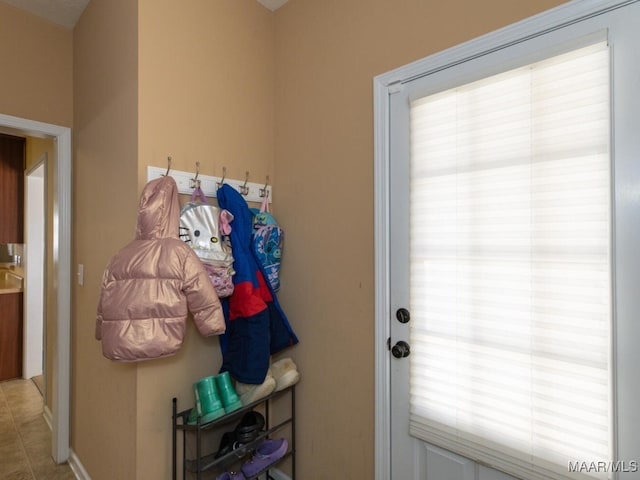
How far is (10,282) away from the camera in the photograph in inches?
151

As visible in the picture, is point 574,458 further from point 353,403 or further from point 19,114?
point 19,114

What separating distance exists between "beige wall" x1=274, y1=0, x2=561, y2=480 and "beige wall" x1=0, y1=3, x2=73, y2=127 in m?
1.40

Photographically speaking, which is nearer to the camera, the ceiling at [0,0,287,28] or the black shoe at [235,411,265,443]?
the black shoe at [235,411,265,443]

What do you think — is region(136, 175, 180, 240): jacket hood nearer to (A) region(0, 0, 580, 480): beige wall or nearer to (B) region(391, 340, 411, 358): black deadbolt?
(A) region(0, 0, 580, 480): beige wall

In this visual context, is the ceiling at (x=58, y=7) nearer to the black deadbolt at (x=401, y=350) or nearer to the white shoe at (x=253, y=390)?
the black deadbolt at (x=401, y=350)

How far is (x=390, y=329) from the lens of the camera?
1396 mm

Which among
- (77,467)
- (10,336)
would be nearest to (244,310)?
(77,467)

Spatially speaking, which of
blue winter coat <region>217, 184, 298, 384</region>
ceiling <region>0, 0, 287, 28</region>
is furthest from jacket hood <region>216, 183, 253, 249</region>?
ceiling <region>0, 0, 287, 28</region>

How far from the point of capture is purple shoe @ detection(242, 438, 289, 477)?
1489mm

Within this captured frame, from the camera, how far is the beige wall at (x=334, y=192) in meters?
1.43

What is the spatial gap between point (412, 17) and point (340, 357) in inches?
59.6

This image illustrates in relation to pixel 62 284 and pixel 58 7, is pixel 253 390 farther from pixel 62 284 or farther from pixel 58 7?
pixel 58 7

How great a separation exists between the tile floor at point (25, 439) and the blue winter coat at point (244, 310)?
1.45 meters

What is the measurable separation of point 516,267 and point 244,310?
1.10m
